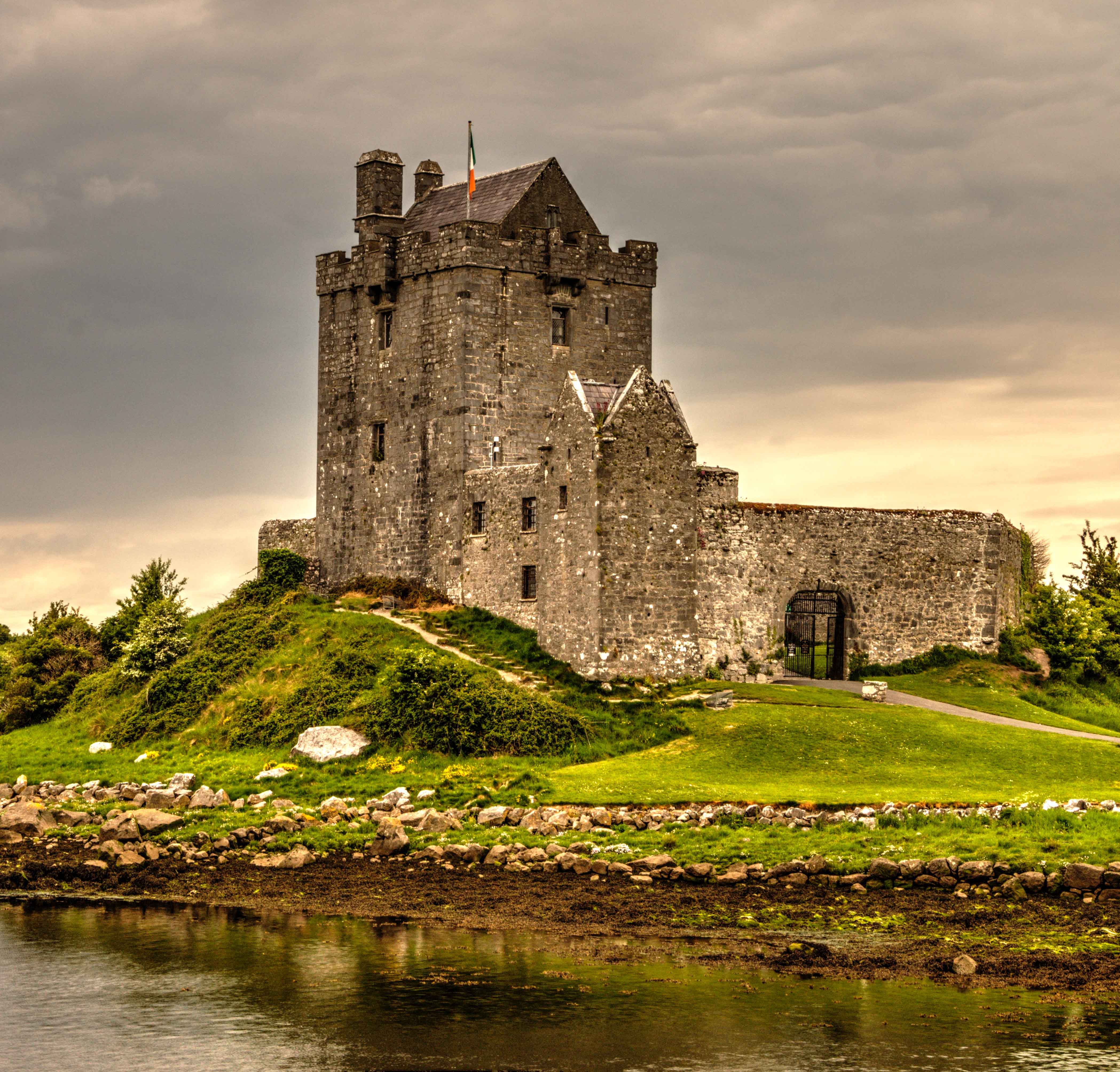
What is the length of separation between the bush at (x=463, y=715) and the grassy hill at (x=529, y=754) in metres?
0.14

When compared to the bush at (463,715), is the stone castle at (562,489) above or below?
above

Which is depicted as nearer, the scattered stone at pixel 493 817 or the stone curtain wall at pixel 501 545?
the scattered stone at pixel 493 817

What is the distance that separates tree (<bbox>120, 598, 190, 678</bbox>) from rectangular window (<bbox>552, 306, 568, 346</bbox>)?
1515 cm

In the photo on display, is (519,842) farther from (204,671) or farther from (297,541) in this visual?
(297,541)

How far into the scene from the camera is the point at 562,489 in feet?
144

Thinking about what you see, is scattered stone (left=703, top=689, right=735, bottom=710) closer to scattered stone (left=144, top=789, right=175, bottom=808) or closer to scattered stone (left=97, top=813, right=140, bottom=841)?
scattered stone (left=144, top=789, right=175, bottom=808)

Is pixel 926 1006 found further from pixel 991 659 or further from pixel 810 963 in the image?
pixel 991 659

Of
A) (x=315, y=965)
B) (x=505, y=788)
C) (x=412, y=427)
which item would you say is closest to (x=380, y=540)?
(x=412, y=427)

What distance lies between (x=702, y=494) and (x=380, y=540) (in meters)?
12.3

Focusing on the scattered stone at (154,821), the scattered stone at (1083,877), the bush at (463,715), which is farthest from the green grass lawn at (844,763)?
the scattered stone at (154,821)

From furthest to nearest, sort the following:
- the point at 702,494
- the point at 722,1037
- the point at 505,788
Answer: the point at 702,494 < the point at 505,788 < the point at 722,1037

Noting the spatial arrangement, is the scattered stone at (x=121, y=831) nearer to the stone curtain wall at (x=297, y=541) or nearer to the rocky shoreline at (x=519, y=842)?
the rocky shoreline at (x=519, y=842)

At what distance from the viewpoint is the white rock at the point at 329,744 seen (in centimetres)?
3834

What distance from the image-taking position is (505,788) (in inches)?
1350
